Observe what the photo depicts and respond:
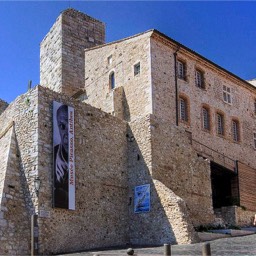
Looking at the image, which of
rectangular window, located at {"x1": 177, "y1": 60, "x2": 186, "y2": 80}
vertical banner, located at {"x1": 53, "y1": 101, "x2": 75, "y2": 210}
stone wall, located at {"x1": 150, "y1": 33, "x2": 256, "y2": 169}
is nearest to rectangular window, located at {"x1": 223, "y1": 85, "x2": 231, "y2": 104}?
stone wall, located at {"x1": 150, "y1": 33, "x2": 256, "y2": 169}

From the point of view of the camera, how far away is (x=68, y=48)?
34438 mm

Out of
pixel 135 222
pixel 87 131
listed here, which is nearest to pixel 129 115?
pixel 87 131

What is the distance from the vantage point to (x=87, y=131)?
22219mm

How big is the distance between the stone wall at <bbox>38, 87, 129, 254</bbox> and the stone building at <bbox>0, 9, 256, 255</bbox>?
45 millimetres

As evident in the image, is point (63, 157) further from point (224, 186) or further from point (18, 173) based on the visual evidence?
point (224, 186)

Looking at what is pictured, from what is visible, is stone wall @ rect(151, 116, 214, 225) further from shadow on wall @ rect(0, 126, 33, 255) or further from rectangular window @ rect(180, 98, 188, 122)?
shadow on wall @ rect(0, 126, 33, 255)

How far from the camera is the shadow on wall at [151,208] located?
2050 cm

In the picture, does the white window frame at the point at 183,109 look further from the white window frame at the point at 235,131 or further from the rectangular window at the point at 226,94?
the white window frame at the point at 235,131

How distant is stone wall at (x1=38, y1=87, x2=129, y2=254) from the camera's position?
63.9 feet

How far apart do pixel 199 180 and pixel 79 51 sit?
14.3 meters

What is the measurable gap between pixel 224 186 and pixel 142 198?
9.07m

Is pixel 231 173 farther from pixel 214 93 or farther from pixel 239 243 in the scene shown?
pixel 239 243

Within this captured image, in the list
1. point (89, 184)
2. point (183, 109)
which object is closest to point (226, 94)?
point (183, 109)

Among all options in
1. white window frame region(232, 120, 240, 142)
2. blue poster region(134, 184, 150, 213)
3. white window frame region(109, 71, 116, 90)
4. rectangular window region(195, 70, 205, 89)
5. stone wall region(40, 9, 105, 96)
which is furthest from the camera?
stone wall region(40, 9, 105, 96)
